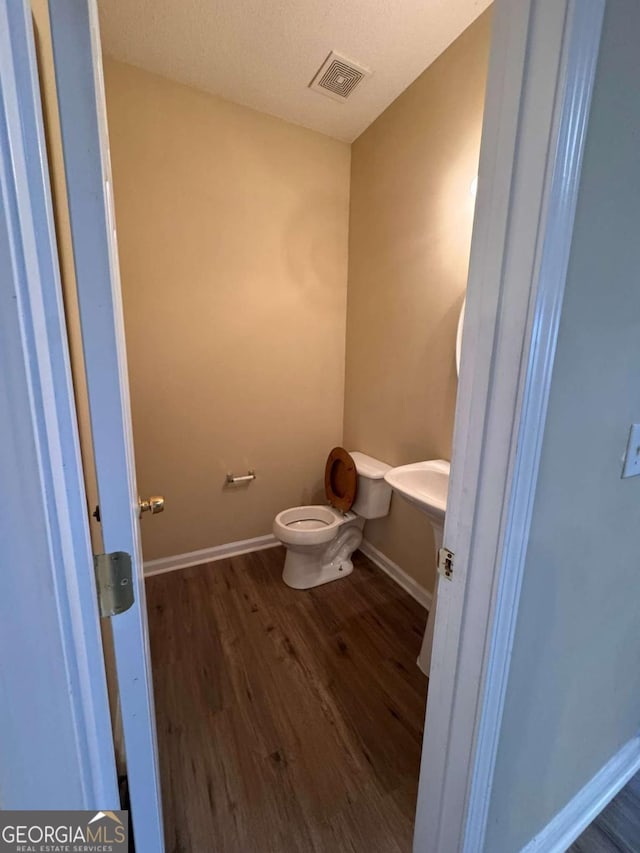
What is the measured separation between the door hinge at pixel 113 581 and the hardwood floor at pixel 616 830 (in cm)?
145

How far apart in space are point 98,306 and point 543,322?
64 cm

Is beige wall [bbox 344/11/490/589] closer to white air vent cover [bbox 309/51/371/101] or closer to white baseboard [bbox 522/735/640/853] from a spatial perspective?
white air vent cover [bbox 309/51/371/101]

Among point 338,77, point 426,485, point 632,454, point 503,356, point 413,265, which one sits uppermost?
point 338,77

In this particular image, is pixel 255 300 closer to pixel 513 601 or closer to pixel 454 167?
pixel 454 167

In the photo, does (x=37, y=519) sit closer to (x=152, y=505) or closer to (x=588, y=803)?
(x=152, y=505)

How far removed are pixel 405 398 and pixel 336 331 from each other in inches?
30.7

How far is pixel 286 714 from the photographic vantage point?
130 cm

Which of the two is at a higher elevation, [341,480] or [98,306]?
[98,306]

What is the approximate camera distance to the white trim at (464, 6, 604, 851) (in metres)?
0.48

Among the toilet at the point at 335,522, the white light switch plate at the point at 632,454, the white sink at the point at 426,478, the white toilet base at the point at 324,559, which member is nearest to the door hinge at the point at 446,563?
the white light switch plate at the point at 632,454

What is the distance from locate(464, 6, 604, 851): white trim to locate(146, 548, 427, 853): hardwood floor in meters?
0.60

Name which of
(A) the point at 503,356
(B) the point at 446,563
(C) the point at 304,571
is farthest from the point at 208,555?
(A) the point at 503,356

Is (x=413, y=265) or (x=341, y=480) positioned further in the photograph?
(x=341, y=480)

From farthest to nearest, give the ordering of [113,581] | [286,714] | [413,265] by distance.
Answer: [413,265] → [286,714] → [113,581]
